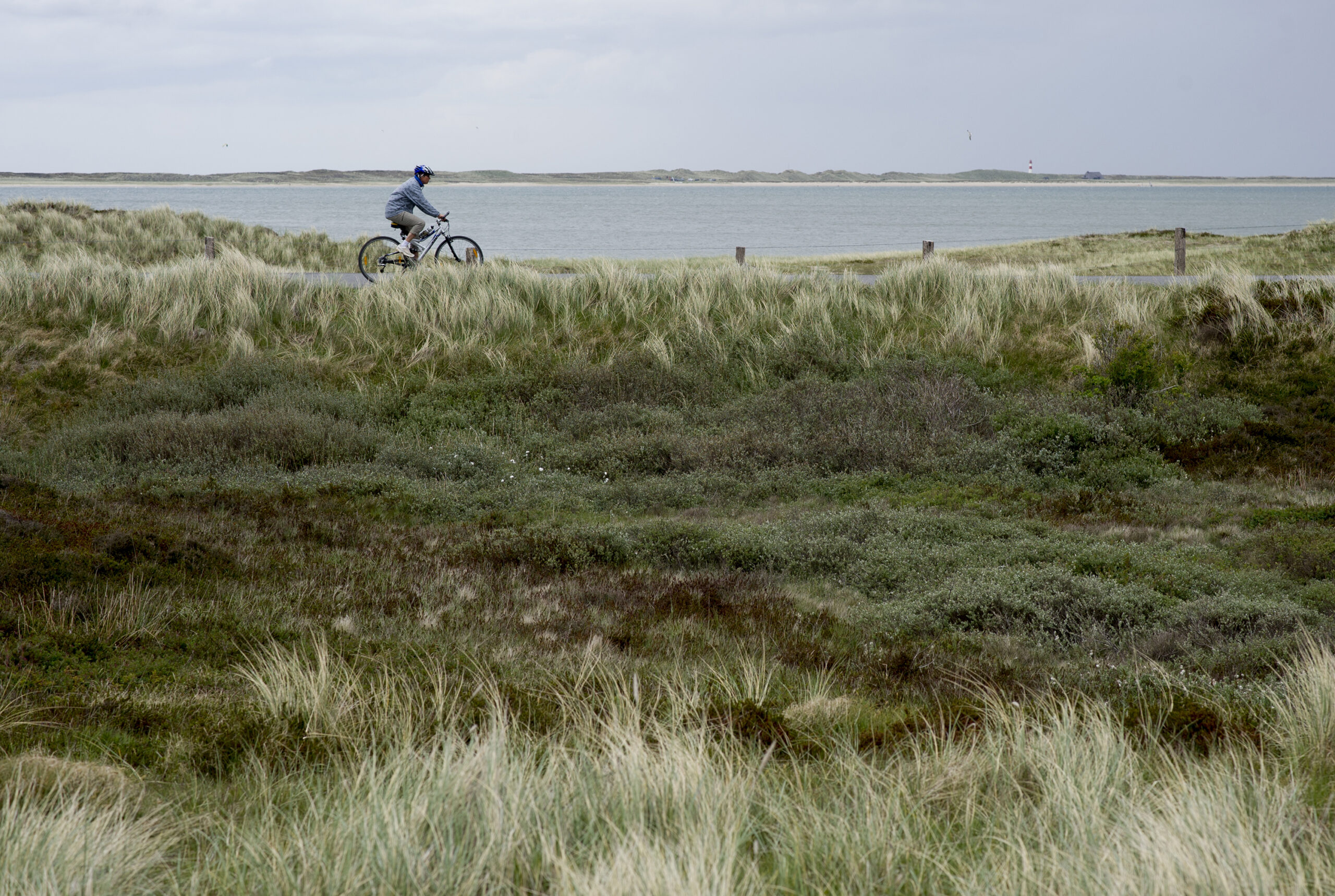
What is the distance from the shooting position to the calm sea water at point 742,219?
57.2m

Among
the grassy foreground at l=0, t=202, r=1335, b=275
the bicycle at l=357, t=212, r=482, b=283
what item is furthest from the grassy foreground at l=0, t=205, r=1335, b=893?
the grassy foreground at l=0, t=202, r=1335, b=275

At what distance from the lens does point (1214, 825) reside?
293cm

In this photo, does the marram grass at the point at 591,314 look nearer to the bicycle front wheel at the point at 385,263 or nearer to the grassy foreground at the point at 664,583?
the grassy foreground at the point at 664,583

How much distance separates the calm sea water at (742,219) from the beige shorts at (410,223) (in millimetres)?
23618

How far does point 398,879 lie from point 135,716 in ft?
6.45

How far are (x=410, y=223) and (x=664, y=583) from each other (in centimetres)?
1170

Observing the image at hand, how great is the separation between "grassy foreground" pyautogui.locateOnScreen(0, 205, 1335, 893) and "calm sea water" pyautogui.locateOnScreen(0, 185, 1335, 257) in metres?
27.1

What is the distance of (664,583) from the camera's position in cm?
730

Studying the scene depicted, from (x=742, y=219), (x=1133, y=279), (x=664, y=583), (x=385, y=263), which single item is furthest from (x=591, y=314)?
(x=742, y=219)

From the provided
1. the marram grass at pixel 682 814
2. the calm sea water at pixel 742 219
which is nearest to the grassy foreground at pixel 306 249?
the calm sea water at pixel 742 219

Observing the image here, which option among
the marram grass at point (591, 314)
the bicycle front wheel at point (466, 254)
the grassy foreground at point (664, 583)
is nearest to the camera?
the grassy foreground at point (664, 583)

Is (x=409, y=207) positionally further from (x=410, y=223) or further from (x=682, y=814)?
(x=682, y=814)

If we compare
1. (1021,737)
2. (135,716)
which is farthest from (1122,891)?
(135,716)

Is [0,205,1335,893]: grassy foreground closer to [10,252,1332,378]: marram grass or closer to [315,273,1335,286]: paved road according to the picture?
[10,252,1332,378]: marram grass
